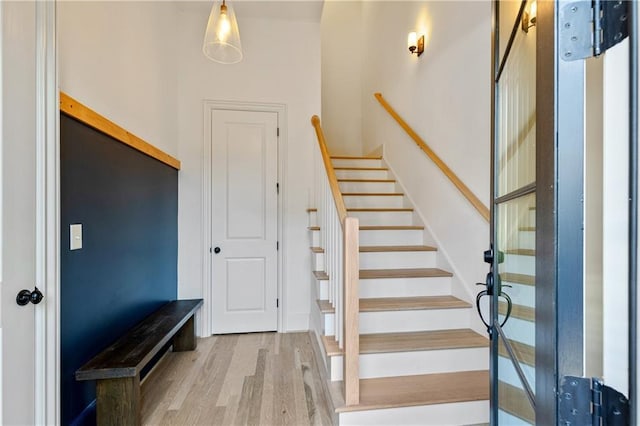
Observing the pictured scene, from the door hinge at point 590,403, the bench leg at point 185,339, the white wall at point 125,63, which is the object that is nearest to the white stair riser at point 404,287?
the bench leg at point 185,339

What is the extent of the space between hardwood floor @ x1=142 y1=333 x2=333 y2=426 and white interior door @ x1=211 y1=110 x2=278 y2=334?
0.33 meters

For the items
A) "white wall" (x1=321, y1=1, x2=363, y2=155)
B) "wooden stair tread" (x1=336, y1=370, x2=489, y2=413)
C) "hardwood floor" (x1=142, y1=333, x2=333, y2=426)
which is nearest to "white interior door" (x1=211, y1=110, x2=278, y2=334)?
"hardwood floor" (x1=142, y1=333, x2=333, y2=426)

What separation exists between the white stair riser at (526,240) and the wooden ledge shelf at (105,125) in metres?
1.93

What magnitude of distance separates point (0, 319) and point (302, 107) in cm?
281

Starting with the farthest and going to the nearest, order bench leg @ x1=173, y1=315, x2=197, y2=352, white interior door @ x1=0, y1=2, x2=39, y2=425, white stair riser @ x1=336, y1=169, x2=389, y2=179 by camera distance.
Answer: white stair riser @ x1=336, y1=169, x2=389, y2=179
bench leg @ x1=173, y1=315, x2=197, y2=352
white interior door @ x1=0, y1=2, x2=39, y2=425

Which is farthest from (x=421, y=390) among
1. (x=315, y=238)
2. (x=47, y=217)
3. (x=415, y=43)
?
(x=415, y=43)

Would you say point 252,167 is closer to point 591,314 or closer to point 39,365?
point 39,365

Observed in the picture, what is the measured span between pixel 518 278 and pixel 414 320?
1.37 meters

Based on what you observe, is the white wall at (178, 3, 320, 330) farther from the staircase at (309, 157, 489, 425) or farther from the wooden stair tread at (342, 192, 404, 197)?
the staircase at (309, 157, 489, 425)

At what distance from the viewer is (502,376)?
99 cm

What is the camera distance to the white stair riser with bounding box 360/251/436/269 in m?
2.54

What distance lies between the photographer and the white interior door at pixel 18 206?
1.08 m

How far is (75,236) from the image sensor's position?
1558 mm

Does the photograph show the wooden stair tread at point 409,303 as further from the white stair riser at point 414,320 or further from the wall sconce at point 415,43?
the wall sconce at point 415,43
